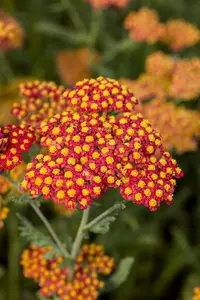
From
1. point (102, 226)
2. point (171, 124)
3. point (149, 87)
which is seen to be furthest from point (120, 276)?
point (149, 87)

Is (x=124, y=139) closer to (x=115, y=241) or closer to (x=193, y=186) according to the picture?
(x=115, y=241)

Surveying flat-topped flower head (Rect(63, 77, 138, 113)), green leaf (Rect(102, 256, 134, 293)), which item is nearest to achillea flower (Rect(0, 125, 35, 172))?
flat-topped flower head (Rect(63, 77, 138, 113))

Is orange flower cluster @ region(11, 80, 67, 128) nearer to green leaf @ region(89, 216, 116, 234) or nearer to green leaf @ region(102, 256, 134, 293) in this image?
green leaf @ region(89, 216, 116, 234)

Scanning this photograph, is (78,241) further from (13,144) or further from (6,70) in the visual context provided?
(6,70)

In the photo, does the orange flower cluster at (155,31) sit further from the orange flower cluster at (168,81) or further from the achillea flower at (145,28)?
the orange flower cluster at (168,81)

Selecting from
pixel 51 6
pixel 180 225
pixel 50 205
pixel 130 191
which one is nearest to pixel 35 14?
pixel 51 6
